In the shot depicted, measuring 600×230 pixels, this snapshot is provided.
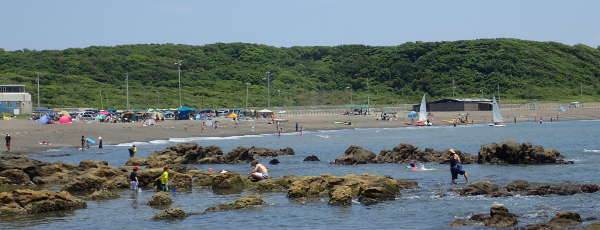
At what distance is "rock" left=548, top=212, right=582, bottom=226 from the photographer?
78.0ft

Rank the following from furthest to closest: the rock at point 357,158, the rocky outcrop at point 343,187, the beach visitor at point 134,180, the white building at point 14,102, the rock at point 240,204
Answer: the white building at point 14,102 → the rock at point 357,158 → the beach visitor at point 134,180 → the rocky outcrop at point 343,187 → the rock at point 240,204

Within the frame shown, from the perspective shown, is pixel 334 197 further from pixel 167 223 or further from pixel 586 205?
pixel 586 205

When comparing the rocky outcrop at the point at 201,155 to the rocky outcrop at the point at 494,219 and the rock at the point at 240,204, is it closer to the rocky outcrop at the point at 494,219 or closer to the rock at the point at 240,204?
the rock at the point at 240,204

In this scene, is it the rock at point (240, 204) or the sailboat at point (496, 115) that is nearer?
the rock at point (240, 204)

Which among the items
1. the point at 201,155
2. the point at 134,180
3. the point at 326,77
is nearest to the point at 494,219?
the point at 134,180

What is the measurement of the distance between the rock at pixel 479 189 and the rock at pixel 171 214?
36.5ft

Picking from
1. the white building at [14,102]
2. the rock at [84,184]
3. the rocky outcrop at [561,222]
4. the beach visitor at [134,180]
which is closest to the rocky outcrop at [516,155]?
the rocky outcrop at [561,222]

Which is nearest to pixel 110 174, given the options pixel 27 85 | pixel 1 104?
pixel 1 104

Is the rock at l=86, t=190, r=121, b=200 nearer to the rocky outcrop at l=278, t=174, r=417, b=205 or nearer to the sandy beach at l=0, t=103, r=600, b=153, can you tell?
the rocky outcrop at l=278, t=174, r=417, b=205

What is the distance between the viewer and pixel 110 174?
39.0m

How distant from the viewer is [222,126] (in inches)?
3730

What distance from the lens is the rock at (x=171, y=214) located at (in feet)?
90.6

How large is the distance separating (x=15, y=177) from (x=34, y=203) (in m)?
9.43

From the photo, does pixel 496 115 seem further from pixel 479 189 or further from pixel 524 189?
pixel 479 189
